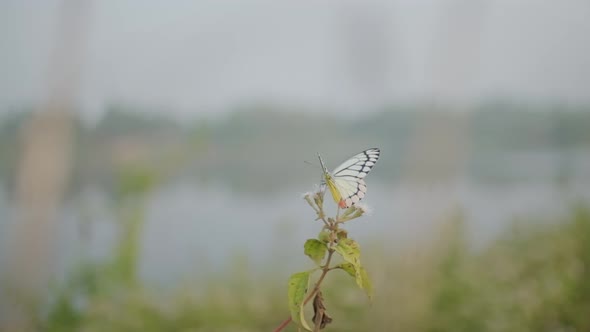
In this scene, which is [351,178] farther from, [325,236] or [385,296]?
[385,296]

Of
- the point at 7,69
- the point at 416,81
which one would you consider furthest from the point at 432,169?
the point at 7,69

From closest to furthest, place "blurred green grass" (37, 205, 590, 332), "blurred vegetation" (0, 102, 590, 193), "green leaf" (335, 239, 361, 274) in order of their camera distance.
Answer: "green leaf" (335, 239, 361, 274) < "blurred green grass" (37, 205, 590, 332) < "blurred vegetation" (0, 102, 590, 193)

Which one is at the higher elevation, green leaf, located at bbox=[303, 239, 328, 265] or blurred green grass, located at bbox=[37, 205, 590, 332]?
green leaf, located at bbox=[303, 239, 328, 265]

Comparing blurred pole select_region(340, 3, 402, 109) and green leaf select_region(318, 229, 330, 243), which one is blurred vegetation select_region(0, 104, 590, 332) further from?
green leaf select_region(318, 229, 330, 243)

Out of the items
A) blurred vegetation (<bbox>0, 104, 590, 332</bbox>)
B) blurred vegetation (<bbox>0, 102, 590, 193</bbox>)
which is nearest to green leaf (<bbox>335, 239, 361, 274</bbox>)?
blurred vegetation (<bbox>0, 104, 590, 332</bbox>)

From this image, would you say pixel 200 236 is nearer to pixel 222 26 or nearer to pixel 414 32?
pixel 222 26

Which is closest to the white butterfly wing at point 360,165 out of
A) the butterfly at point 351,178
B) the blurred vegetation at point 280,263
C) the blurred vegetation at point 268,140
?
Result: the butterfly at point 351,178
